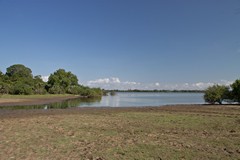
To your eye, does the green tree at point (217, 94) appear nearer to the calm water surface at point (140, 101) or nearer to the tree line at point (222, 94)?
the tree line at point (222, 94)

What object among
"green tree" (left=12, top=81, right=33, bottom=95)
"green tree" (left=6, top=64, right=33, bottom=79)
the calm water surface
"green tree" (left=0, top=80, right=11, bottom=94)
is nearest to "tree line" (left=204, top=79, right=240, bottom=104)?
the calm water surface

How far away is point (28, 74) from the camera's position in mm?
122438

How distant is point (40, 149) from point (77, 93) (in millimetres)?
98720

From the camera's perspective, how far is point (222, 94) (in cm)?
4056

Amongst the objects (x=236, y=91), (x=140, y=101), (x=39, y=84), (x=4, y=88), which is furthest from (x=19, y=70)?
(x=236, y=91)

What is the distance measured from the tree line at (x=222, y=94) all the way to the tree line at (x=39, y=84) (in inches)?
2381

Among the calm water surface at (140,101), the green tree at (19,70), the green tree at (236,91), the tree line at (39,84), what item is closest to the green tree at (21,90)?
the tree line at (39,84)

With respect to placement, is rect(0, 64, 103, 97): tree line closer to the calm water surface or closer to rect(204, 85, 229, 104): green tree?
the calm water surface

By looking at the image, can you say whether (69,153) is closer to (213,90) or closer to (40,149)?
(40,149)

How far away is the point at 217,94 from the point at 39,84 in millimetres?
73856

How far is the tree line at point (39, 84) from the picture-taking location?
72.4m

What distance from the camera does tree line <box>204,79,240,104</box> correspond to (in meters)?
40.0

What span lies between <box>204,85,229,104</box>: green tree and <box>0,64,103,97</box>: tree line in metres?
60.3

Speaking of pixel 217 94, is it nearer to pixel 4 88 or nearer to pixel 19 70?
pixel 4 88
